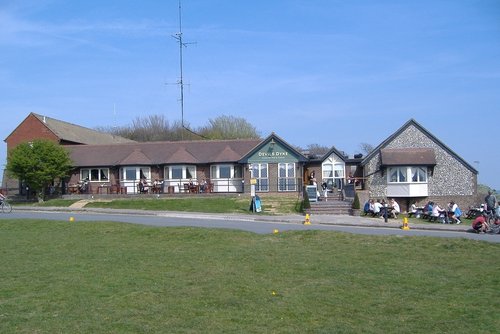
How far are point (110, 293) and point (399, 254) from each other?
790 centimetres

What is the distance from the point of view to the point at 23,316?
7.87 metres

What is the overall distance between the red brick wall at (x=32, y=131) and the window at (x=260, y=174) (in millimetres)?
18162

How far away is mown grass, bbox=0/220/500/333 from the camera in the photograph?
7691 millimetres

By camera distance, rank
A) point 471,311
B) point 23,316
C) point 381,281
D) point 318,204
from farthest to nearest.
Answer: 1. point 318,204
2. point 381,281
3. point 471,311
4. point 23,316

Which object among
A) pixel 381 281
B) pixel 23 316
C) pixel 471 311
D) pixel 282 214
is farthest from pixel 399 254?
pixel 282 214

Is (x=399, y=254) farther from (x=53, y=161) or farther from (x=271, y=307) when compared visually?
(x=53, y=161)

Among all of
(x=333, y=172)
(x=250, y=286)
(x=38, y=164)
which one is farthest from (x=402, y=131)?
(x=250, y=286)

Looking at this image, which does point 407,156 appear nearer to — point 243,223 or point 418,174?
point 418,174

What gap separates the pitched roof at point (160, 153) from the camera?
153 ft

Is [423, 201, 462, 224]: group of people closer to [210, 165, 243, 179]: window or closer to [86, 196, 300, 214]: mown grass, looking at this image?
[86, 196, 300, 214]: mown grass

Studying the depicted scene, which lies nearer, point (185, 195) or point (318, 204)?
point (318, 204)

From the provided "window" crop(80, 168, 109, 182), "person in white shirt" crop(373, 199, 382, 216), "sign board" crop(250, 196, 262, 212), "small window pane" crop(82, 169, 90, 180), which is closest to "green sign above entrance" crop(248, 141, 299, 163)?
"sign board" crop(250, 196, 262, 212)

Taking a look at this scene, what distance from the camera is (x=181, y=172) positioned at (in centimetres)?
4681

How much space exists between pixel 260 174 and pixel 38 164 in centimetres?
1684
